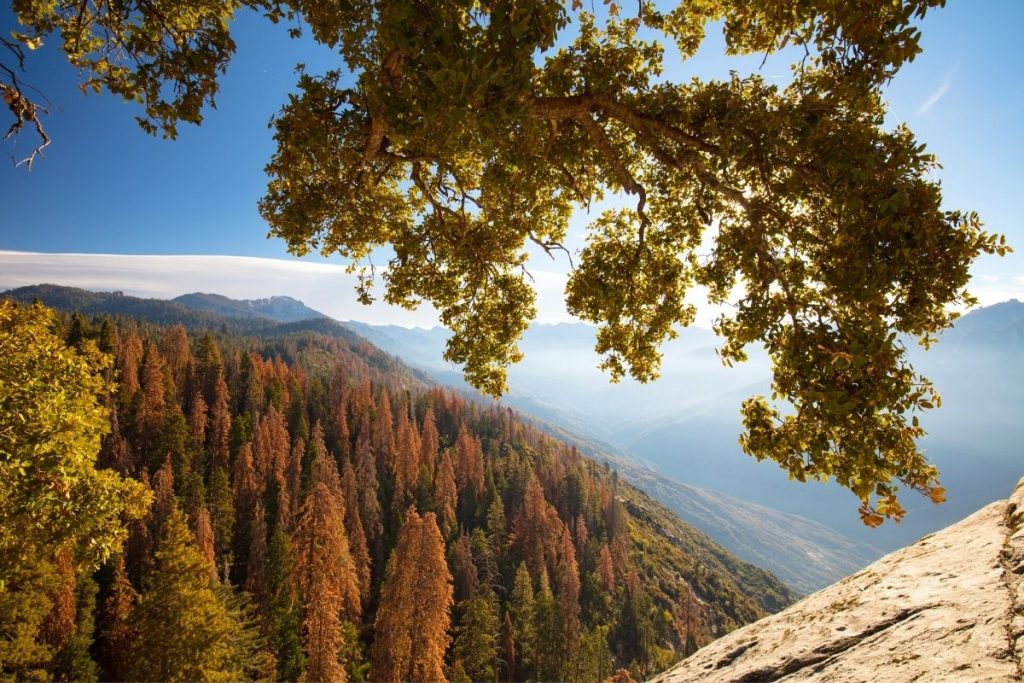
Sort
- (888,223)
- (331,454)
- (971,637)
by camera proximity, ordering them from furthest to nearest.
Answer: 1. (331,454)
2. (888,223)
3. (971,637)

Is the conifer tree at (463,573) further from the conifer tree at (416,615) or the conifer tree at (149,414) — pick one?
the conifer tree at (149,414)

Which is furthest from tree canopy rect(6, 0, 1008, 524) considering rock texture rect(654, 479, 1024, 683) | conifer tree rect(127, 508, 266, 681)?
conifer tree rect(127, 508, 266, 681)

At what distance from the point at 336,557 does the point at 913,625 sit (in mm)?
48002

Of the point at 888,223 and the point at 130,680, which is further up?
the point at 888,223

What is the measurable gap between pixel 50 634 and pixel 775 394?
51.7m

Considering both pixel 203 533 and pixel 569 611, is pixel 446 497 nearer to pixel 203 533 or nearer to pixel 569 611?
pixel 569 611

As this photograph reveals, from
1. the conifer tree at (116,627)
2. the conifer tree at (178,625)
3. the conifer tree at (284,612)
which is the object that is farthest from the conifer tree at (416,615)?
the conifer tree at (116,627)

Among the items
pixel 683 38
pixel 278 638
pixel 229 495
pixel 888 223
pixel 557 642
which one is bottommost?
pixel 557 642

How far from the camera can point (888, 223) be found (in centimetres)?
481

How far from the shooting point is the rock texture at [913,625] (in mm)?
2793

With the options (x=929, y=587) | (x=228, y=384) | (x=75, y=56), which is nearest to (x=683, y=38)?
(x=929, y=587)

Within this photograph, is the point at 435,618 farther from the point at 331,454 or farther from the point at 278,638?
the point at 331,454

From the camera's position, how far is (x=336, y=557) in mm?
43188

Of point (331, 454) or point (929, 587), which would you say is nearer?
point (929, 587)
